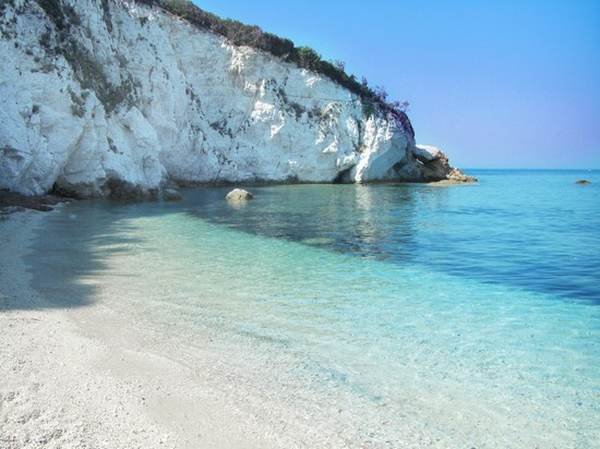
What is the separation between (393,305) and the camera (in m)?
8.18

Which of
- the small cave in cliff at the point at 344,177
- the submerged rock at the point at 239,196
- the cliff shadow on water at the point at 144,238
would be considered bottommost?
the cliff shadow on water at the point at 144,238

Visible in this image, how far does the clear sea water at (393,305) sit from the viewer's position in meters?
4.80

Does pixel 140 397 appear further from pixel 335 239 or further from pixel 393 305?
pixel 335 239

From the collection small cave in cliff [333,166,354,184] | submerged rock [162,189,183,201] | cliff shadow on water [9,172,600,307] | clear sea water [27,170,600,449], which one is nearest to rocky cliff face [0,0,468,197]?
small cave in cliff [333,166,354,184]

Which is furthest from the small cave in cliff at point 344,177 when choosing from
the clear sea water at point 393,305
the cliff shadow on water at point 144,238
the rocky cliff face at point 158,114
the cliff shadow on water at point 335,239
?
the clear sea water at point 393,305

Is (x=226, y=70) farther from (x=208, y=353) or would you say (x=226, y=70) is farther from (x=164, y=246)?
(x=208, y=353)

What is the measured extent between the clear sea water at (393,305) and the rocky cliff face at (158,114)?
6985mm

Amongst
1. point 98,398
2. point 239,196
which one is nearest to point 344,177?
point 239,196

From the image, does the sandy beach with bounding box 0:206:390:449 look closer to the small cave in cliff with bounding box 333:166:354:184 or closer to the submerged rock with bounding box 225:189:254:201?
the submerged rock with bounding box 225:189:254:201

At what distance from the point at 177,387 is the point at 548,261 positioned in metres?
10.2

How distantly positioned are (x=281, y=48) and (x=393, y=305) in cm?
4125

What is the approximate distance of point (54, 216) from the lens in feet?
57.4

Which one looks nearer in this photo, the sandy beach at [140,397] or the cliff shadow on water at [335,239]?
the sandy beach at [140,397]

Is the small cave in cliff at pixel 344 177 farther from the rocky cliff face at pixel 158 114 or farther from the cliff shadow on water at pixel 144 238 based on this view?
the cliff shadow on water at pixel 144 238
